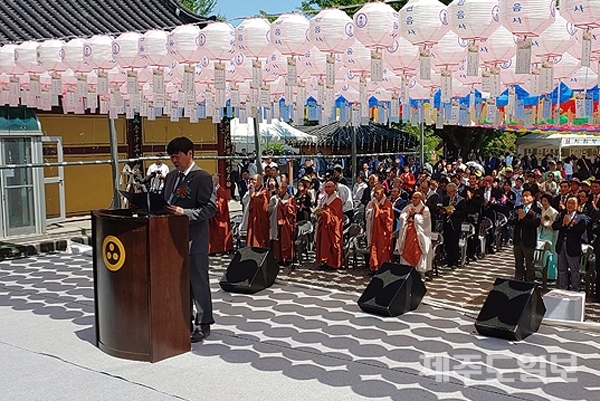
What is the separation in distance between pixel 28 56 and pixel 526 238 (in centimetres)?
791

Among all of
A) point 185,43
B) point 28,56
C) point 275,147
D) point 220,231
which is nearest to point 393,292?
point 185,43

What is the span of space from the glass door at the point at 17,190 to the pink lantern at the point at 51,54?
3.91 metres

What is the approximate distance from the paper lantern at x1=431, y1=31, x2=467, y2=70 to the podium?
4.03 metres

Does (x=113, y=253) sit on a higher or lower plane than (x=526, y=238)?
higher

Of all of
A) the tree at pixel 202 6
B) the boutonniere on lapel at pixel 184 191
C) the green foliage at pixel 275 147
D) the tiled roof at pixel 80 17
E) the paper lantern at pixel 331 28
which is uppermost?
the tree at pixel 202 6

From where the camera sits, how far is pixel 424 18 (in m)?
6.27

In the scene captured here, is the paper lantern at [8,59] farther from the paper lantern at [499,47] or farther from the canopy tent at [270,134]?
the canopy tent at [270,134]

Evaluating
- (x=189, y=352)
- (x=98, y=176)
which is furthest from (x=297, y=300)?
(x=98, y=176)

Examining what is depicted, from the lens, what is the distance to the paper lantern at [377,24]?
6.62 m

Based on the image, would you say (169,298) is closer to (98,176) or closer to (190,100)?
(190,100)

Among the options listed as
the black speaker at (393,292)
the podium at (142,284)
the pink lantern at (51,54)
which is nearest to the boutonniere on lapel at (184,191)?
the podium at (142,284)

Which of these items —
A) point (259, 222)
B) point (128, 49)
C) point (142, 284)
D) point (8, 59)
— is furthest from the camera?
point (259, 222)

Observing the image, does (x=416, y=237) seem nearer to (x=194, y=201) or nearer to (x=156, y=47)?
(x=194, y=201)

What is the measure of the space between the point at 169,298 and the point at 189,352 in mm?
639
